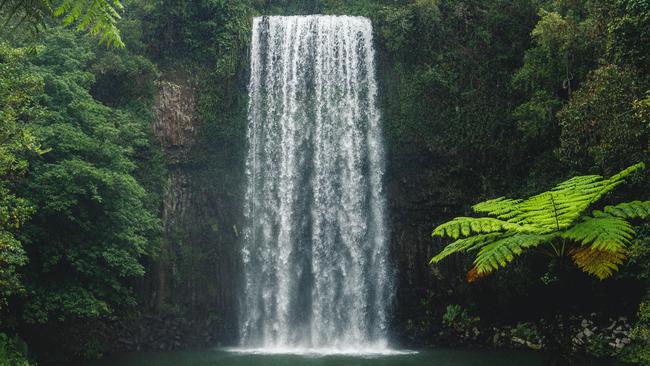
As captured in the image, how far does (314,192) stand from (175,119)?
572 cm

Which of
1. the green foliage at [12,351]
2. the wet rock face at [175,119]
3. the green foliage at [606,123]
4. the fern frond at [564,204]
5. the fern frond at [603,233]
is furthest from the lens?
the wet rock face at [175,119]

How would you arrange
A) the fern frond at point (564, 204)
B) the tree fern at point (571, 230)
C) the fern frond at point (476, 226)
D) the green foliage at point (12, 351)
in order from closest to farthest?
1. the tree fern at point (571, 230)
2. the fern frond at point (564, 204)
3. the fern frond at point (476, 226)
4. the green foliage at point (12, 351)

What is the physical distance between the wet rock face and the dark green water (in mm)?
7185

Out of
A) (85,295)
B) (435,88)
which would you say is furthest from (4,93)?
(435,88)

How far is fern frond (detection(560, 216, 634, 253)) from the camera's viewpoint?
5.50 meters

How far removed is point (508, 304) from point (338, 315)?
5.53 m

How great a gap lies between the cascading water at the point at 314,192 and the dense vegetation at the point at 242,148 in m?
0.65

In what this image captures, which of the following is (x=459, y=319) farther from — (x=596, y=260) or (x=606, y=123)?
(x=596, y=260)

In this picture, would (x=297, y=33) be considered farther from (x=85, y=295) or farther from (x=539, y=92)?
(x=85, y=295)

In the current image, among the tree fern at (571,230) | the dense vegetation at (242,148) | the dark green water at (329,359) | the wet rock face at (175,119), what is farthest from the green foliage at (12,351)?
the tree fern at (571,230)

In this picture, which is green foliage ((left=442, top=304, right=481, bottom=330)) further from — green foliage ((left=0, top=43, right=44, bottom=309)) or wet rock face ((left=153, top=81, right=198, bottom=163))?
green foliage ((left=0, top=43, right=44, bottom=309))

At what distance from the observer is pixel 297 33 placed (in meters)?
21.7

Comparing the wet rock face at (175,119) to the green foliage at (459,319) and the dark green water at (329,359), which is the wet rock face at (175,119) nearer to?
the dark green water at (329,359)

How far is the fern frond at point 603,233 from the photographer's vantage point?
550 centimetres
